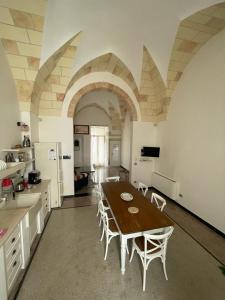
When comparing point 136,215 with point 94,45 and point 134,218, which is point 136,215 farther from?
point 94,45

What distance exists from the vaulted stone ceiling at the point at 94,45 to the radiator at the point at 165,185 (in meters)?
2.11

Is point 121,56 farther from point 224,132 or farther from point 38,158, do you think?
point 38,158

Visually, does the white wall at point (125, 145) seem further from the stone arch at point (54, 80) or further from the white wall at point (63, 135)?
the stone arch at point (54, 80)

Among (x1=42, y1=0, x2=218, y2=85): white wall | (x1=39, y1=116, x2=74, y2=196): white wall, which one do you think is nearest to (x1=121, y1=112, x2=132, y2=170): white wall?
(x1=39, y1=116, x2=74, y2=196): white wall

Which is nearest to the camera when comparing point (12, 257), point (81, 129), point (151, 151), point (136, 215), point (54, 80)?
point (12, 257)

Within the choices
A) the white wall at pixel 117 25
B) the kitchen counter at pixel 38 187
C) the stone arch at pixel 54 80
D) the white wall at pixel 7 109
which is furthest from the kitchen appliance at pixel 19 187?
the white wall at pixel 117 25

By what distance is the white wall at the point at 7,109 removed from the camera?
2.37m

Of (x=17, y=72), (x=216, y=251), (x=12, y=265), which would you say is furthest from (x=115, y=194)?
(x=17, y=72)

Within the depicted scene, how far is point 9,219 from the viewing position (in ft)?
5.66

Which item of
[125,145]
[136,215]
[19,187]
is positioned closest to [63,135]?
[19,187]

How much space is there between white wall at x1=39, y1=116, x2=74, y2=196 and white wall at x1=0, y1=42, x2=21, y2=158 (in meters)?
0.91

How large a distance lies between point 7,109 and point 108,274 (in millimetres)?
3279

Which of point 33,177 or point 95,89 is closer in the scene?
point 33,177

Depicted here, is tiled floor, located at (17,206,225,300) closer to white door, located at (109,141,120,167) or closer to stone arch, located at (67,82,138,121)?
stone arch, located at (67,82,138,121)
